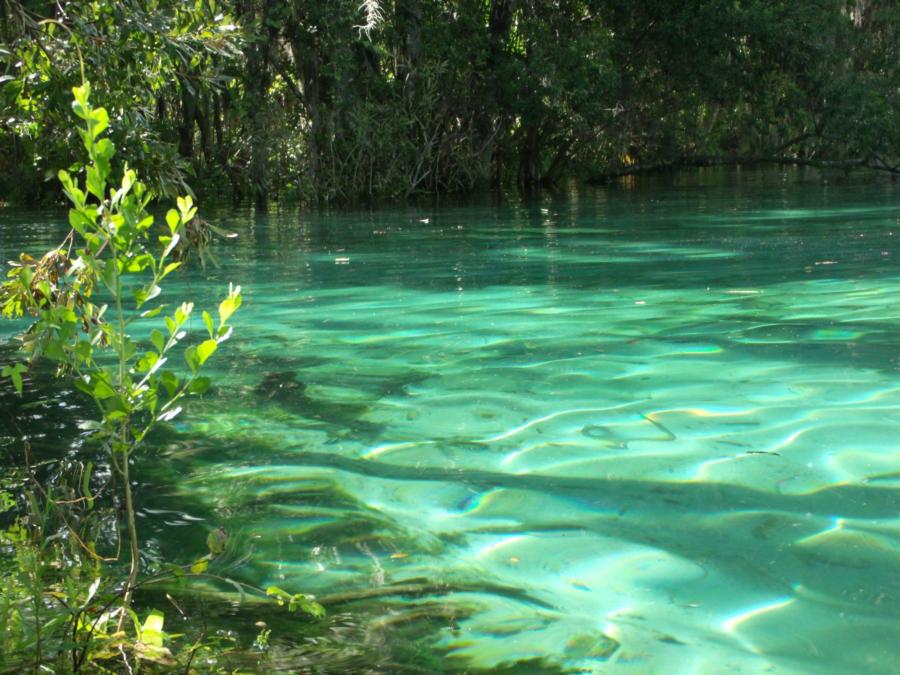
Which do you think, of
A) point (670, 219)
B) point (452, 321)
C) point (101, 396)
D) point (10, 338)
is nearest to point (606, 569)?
point (101, 396)

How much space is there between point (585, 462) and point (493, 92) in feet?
67.1

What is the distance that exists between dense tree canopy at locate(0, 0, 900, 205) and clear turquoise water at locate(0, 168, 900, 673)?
12911mm

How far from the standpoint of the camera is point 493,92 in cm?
2333

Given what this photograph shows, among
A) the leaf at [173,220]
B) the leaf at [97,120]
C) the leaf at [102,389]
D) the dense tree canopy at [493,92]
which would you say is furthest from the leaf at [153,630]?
the dense tree canopy at [493,92]

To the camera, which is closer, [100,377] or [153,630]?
[153,630]

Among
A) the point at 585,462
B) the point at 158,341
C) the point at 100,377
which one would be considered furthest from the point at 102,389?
the point at 585,462

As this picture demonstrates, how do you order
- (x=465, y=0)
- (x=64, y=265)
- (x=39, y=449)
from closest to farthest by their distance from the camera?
(x=64, y=265), (x=39, y=449), (x=465, y=0)

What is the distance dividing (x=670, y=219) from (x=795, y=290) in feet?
24.8

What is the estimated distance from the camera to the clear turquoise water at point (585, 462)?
8.50 feet

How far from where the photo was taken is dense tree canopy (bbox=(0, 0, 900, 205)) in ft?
69.6

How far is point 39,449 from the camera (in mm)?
4035

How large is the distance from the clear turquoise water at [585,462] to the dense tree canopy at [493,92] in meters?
12.9

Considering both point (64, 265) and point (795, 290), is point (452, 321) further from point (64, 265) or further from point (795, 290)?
point (64, 265)

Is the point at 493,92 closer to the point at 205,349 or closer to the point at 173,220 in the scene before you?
the point at 173,220
